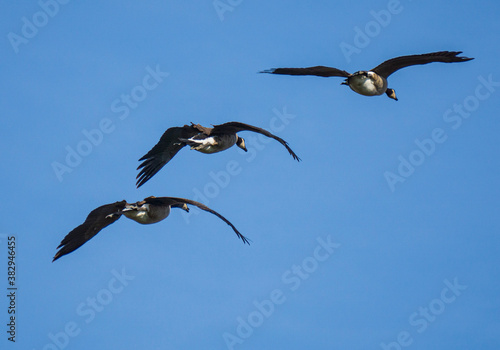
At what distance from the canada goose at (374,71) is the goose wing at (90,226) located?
471 centimetres

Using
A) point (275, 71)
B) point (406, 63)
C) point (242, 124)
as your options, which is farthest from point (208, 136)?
point (406, 63)

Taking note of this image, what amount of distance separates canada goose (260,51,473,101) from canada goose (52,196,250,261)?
388 cm

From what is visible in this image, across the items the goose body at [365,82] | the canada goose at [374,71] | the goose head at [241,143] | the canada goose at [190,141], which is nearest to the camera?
the canada goose at [374,71]

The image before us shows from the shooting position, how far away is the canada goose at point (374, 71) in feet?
59.0

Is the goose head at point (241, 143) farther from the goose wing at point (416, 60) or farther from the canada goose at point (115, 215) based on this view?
the goose wing at point (416, 60)

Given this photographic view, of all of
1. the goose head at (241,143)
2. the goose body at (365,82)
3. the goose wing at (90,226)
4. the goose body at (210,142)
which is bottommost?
the goose wing at (90,226)

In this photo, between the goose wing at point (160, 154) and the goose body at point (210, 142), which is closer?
the goose body at point (210, 142)

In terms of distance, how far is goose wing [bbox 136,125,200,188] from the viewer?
21078mm

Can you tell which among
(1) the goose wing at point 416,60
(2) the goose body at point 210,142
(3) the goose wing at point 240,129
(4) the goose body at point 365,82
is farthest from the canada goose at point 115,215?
(1) the goose wing at point 416,60

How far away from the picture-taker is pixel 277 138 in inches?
705

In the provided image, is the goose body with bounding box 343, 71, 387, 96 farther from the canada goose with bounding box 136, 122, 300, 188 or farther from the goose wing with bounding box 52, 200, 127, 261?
the goose wing with bounding box 52, 200, 127, 261

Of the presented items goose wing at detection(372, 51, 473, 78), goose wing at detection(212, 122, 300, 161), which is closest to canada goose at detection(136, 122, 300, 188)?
goose wing at detection(212, 122, 300, 161)

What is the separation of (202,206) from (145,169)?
3.70 meters

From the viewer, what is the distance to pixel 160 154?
70.1 feet
